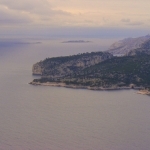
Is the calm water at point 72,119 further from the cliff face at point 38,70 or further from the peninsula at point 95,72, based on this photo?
the cliff face at point 38,70

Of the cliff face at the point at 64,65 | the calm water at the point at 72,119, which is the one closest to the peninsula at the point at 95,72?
the cliff face at the point at 64,65

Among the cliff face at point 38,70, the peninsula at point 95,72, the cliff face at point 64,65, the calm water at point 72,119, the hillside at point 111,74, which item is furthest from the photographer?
the cliff face at point 38,70

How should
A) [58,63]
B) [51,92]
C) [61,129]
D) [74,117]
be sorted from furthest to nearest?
[58,63]
[51,92]
[74,117]
[61,129]

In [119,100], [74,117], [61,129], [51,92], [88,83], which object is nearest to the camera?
[61,129]

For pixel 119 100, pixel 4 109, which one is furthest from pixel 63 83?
pixel 4 109

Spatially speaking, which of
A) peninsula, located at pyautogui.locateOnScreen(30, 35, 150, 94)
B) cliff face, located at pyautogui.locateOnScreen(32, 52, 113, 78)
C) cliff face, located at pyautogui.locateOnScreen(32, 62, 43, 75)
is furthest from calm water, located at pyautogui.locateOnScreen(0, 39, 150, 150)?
cliff face, located at pyautogui.locateOnScreen(32, 62, 43, 75)

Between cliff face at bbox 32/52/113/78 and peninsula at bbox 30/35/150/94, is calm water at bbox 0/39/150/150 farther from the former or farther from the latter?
cliff face at bbox 32/52/113/78

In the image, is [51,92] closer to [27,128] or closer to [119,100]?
[119,100]
